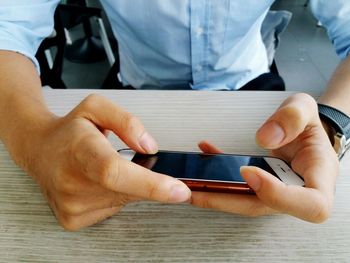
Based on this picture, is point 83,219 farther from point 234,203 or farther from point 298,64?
point 298,64

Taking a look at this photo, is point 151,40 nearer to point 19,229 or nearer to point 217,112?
point 217,112

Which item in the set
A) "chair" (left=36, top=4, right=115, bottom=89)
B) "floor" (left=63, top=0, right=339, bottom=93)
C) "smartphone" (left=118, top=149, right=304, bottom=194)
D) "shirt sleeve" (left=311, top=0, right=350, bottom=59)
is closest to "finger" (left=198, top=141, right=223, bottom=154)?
"smartphone" (left=118, top=149, right=304, bottom=194)

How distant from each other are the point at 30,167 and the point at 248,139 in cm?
30

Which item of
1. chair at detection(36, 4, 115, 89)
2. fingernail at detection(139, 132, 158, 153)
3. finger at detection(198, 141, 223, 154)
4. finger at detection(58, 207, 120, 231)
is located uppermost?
fingernail at detection(139, 132, 158, 153)

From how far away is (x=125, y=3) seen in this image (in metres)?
0.56

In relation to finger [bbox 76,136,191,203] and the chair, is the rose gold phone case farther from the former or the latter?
the chair

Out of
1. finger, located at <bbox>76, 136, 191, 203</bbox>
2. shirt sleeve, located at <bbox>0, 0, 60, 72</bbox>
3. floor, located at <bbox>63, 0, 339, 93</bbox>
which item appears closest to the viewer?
finger, located at <bbox>76, 136, 191, 203</bbox>

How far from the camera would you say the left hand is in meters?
0.26

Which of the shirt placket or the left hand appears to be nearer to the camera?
the left hand

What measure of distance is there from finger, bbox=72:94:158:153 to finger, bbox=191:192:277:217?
81mm

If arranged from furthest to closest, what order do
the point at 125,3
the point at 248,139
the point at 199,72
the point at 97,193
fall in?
1. the point at 199,72
2. the point at 125,3
3. the point at 248,139
4. the point at 97,193

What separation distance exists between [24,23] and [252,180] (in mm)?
523

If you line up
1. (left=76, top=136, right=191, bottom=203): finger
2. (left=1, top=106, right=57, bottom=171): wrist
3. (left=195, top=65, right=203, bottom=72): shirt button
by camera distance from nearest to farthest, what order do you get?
1. (left=76, top=136, right=191, bottom=203): finger
2. (left=1, top=106, right=57, bottom=171): wrist
3. (left=195, top=65, right=203, bottom=72): shirt button

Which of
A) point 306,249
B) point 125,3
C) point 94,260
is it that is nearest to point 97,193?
point 94,260
